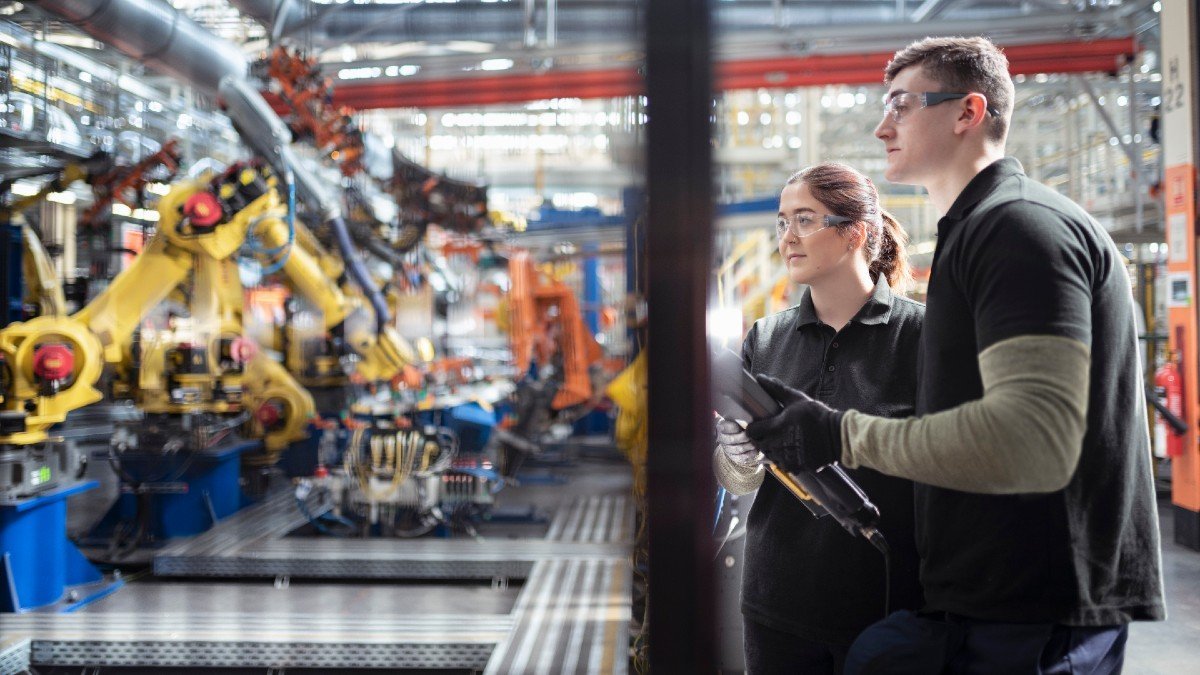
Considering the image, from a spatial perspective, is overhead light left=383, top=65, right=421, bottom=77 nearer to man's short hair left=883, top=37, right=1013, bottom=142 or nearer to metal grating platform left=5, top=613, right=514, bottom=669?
metal grating platform left=5, top=613, right=514, bottom=669

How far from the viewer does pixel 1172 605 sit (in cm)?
407

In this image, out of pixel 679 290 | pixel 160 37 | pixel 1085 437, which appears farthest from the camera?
pixel 160 37

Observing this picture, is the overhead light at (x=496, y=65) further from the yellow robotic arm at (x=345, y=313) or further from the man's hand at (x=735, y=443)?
the man's hand at (x=735, y=443)

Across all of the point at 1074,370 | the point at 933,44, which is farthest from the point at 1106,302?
the point at 933,44

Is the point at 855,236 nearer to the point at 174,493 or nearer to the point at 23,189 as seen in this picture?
the point at 174,493

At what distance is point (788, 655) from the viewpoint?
1.52 metres

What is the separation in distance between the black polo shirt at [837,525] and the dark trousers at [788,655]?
0.10ft

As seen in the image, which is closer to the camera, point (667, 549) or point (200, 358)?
point (667, 549)

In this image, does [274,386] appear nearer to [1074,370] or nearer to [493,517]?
[493,517]

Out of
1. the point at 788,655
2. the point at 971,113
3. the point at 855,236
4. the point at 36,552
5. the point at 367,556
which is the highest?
the point at 971,113

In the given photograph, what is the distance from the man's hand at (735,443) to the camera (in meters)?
1.24

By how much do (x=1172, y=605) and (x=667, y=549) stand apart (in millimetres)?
4412

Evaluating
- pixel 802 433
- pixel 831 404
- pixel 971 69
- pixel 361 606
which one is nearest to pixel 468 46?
pixel 361 606

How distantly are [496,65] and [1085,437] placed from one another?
192 inches
